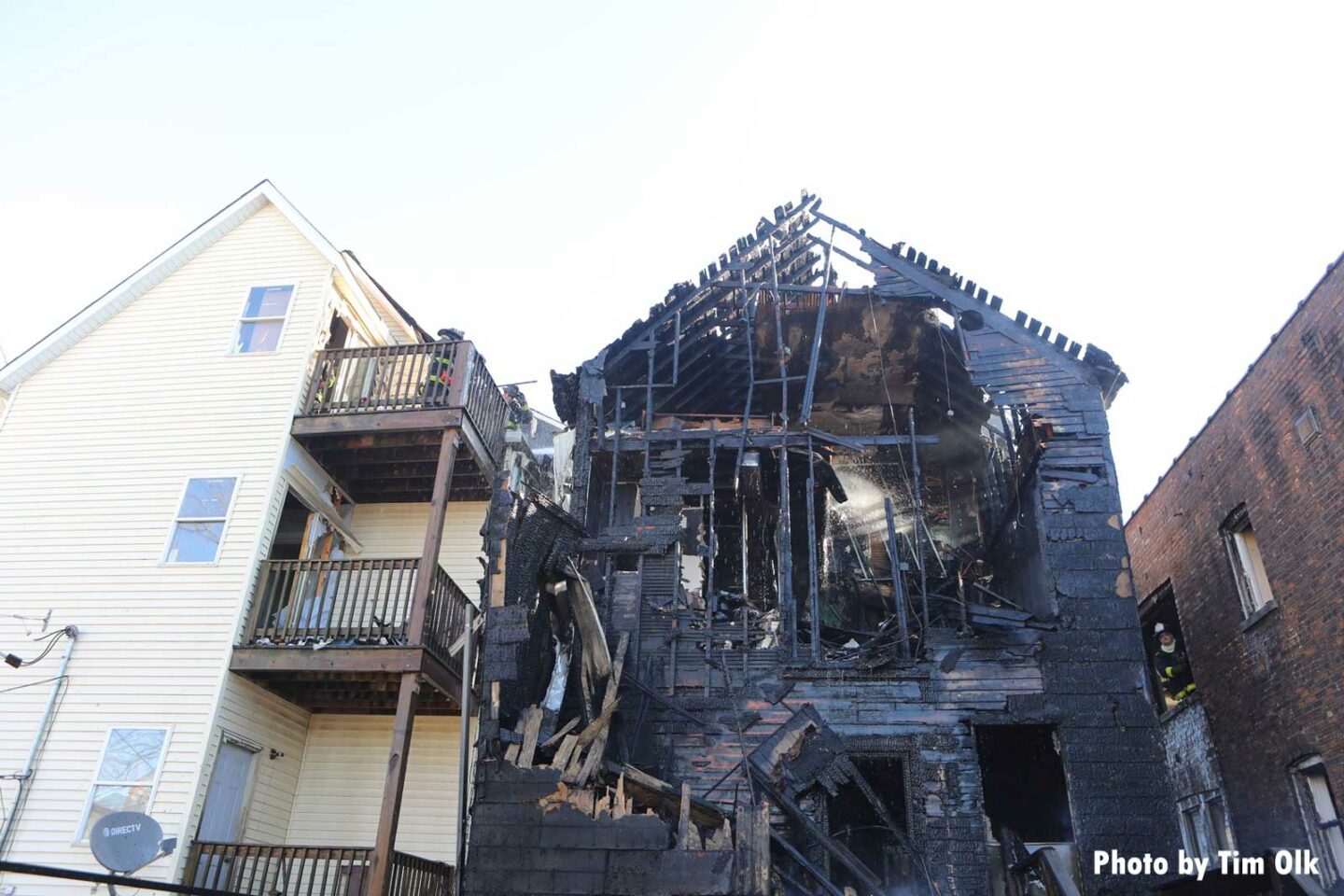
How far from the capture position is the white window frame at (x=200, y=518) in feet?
42.9

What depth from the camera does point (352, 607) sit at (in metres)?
12.0

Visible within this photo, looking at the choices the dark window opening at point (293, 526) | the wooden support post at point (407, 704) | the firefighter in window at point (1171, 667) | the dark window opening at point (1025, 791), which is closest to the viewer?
the wooden support post at point (407, 704)

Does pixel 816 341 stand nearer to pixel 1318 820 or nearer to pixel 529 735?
pixel 529 735

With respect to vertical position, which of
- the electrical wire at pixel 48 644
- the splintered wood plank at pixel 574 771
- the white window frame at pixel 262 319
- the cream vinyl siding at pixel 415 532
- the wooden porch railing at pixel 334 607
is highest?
the white window frame at pixel 262 319

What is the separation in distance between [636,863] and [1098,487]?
7.62 metres

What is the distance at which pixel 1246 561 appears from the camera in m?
14.5

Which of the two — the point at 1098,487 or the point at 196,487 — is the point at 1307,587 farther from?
the point at 196,487

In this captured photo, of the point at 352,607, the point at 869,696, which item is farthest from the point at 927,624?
the point at 352,607

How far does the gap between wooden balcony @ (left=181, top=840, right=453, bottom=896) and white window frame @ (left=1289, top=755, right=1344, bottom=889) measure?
11337 mm

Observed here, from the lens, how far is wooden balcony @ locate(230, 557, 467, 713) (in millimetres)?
12039

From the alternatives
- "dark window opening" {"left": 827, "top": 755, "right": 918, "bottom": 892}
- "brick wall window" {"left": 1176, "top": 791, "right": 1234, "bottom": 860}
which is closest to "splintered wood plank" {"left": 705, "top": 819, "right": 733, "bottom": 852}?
"dark window opening" {"left": 827, "top": 755, "right": 918, "bottom": 892}

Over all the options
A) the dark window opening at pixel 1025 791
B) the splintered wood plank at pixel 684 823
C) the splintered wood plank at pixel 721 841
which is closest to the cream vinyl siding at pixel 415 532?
the splintered wood plank at pixel 684 823

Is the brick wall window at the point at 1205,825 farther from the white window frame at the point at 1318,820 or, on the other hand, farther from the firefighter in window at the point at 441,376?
the firefighter in window at the point at 441,376

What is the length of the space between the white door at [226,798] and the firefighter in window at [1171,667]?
15.6 metres
